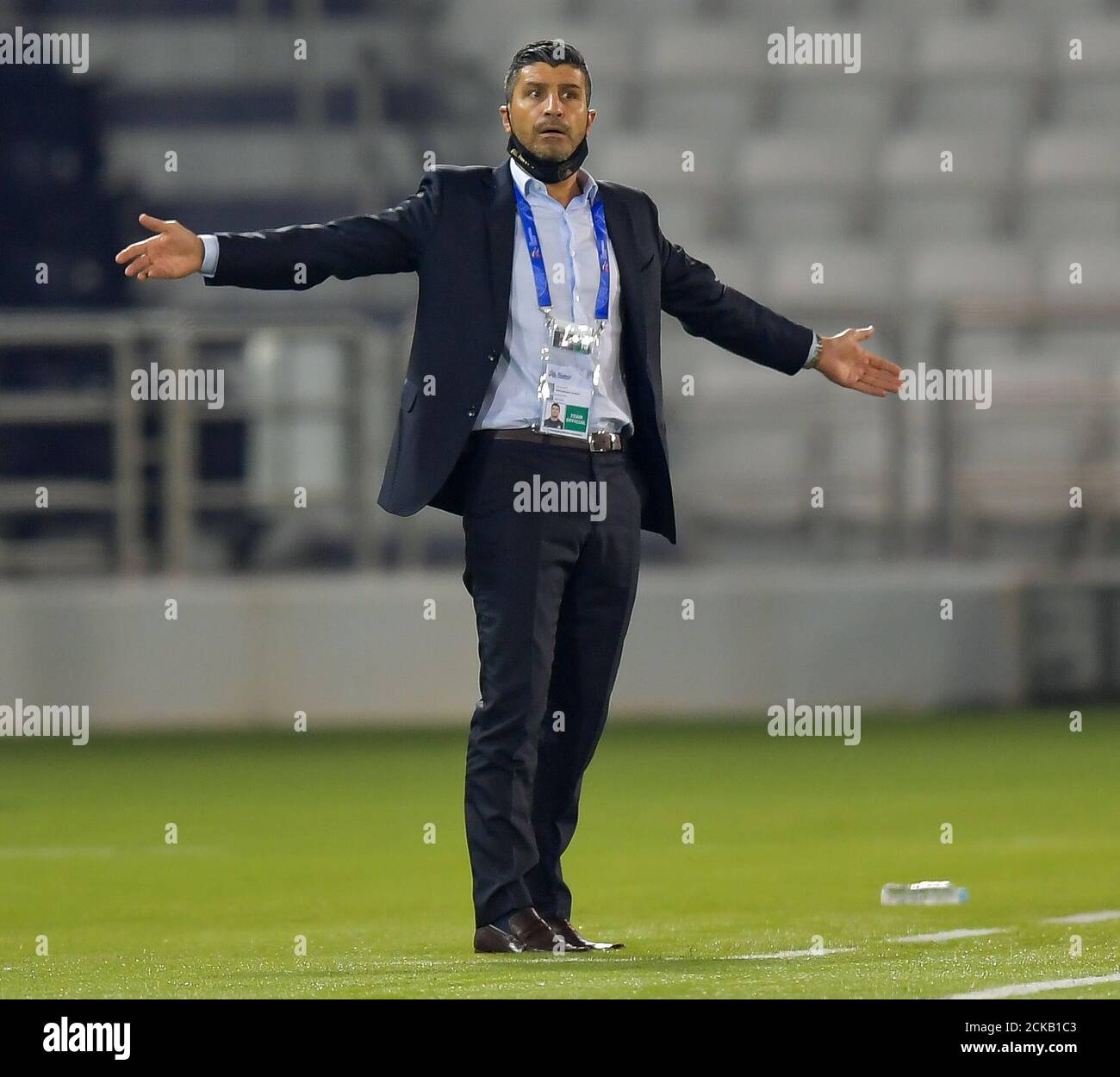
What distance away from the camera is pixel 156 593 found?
28.9 ft

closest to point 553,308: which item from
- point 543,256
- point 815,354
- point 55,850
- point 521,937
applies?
point 543,256

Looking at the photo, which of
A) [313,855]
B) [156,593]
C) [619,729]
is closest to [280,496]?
[156,593]

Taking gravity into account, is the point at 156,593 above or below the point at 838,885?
above

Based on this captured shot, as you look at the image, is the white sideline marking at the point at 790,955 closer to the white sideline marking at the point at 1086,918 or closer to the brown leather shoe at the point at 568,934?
the brown leather shoe at the point at 568,934

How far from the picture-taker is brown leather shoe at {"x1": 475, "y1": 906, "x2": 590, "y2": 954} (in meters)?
3.92

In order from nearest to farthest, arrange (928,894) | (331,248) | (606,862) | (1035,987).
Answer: (1035,987) < (331,248) < (928,894) < (606,862)

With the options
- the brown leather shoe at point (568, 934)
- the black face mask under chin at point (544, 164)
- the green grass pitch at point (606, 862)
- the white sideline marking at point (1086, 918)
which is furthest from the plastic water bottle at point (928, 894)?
the black face mask under chin at point (544, 164)

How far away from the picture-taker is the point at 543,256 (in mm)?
3986

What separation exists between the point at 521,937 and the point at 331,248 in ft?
3.49

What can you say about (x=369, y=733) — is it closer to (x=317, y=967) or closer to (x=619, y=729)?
(x=619, y=729)

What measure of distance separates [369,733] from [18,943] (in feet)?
14.0

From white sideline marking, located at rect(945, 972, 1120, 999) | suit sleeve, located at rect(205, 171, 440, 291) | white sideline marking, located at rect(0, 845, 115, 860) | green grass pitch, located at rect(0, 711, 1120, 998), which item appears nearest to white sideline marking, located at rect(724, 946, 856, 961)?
green grass pitch, located at rect(0, 711, 1120, 998)

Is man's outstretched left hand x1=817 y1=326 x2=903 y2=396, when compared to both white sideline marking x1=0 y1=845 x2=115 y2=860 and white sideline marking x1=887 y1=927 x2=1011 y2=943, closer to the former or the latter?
white sideline marking x1=887 y1=927 x2=1011 y2=943

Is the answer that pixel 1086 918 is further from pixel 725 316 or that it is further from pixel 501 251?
pixel 501 251
